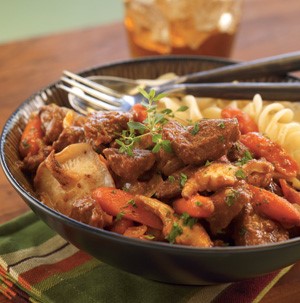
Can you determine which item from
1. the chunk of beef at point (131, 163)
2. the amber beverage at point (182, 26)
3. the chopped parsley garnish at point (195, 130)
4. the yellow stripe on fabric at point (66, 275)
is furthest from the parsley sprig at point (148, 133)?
the amber beverage at point (182, 26)

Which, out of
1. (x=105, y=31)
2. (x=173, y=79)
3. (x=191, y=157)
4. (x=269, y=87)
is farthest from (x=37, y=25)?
(x=191, y=157)

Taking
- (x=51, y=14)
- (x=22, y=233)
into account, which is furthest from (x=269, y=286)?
(x=51, y=14)

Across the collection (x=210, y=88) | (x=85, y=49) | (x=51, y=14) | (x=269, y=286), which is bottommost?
(x=51, y=14)

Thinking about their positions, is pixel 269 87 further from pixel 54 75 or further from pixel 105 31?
pixel 105 31

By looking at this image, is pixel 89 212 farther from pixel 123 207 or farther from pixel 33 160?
pixel 33 160

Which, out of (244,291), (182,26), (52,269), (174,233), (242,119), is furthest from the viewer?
(182,26)

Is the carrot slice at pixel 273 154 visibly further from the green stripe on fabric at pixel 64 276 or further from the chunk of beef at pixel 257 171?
the green stripe on fabric at pixel 64 276

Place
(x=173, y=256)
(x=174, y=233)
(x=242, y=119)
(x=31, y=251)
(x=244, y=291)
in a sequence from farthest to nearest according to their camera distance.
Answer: (x=242, y=119), (x=31, y=251), (x=244, y=291), (x=174, y=233), (x=173, y=256)
